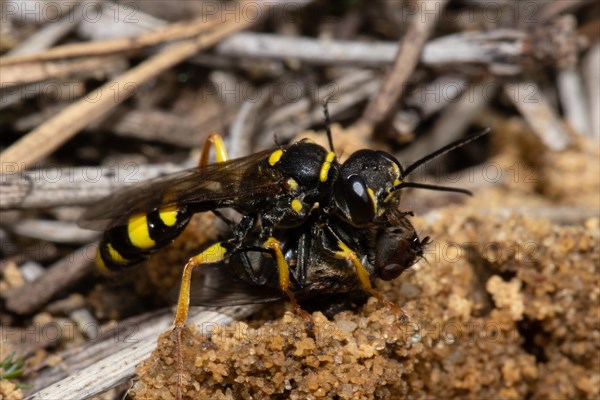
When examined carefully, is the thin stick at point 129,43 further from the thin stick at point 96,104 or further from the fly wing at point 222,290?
the fly wing at point 222,290

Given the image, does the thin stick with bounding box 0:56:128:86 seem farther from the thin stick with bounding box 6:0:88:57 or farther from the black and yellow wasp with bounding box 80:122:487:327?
the black and yellow wasp with bounding box 80:122:487:327

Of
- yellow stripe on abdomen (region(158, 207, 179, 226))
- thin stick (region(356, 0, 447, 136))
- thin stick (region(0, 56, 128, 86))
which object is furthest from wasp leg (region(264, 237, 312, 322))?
thin stick (region(0, 56, 128, 86))

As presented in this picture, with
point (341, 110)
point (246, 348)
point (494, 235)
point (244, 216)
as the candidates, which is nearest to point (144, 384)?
point (246, 348)

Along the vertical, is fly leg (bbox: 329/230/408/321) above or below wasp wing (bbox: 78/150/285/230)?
below

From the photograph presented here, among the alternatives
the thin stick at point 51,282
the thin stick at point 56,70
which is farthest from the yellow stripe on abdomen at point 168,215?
the thin stick at point 56,70

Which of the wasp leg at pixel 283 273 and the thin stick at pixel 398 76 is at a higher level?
the thin stick at pixel 398 76

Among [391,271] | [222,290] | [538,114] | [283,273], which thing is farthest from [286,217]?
[538,114]
